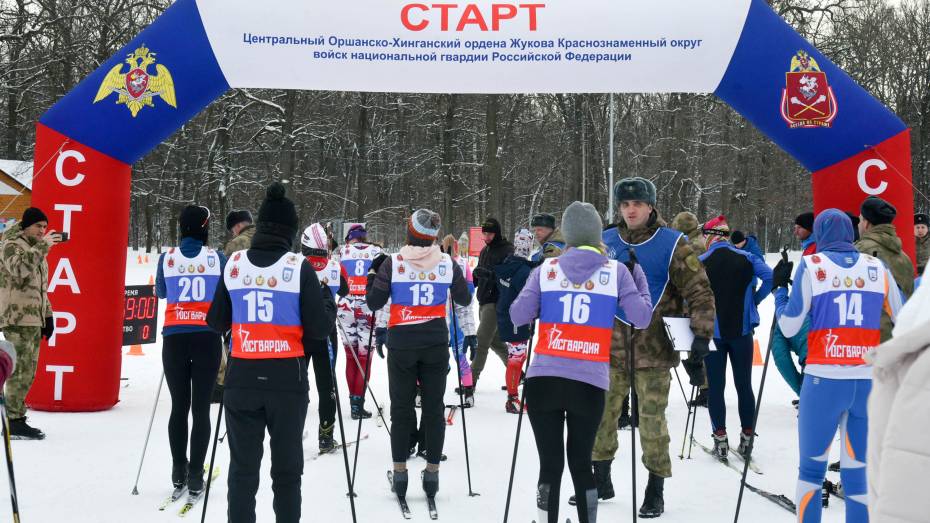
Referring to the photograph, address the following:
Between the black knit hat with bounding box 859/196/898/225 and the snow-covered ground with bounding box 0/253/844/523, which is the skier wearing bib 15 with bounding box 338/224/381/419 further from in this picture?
the black knit hat with bounding box 859/196/898/225

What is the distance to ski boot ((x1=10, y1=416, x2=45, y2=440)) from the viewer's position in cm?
705

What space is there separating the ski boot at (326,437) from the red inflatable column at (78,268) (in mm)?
2885

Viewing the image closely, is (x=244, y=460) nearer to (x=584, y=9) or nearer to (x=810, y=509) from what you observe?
(x=810, y=509)

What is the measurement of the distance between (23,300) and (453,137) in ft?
77.0

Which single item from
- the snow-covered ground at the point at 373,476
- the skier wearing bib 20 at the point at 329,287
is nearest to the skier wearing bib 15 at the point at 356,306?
the snow-covered ground at the point at 373,476

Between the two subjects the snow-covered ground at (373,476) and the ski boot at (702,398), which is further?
the ski boot at (702,398)

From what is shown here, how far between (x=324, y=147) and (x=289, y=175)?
45.9 ft

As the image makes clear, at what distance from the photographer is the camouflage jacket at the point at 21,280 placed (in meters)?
6.96

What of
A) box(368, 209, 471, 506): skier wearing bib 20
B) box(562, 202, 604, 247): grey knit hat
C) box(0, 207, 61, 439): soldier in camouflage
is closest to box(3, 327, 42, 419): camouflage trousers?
box(0, 207, 61, 439): soldier in camouflage

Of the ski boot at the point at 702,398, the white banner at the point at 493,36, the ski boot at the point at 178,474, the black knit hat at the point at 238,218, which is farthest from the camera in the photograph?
the ski boot at the point at 702,398

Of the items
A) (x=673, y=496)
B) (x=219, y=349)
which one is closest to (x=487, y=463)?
(x=673, y=496)

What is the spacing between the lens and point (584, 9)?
7270 millimetres

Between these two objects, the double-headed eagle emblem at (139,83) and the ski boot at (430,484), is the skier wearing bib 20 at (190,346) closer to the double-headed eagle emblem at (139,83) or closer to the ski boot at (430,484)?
the ski boot at (430,484)

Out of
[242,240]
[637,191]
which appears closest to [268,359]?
[637,191]
